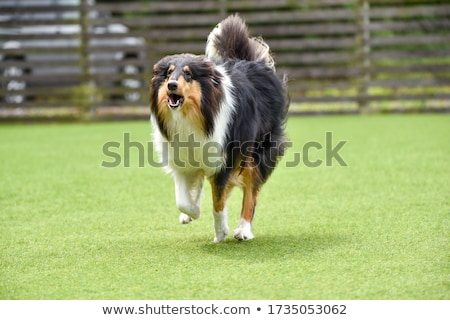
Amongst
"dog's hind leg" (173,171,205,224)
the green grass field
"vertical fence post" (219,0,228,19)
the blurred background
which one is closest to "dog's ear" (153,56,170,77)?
"dog's hind leg" (173,171,205,224)

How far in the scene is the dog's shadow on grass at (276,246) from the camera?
433 centimetres

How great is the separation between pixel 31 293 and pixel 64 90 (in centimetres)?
1063

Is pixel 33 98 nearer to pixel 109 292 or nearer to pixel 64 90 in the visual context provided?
pixel 64 90

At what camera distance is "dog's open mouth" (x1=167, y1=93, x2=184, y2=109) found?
4410 mm

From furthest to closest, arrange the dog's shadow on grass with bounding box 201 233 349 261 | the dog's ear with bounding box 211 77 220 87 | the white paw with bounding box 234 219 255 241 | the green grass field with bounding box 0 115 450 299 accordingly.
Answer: the white paw with bounding box 234 219 255 241 < the dog's ear with bounding box 211 77 220 87 < the dog's shadow on grass with bounding box 201 233 349 261 < the green grass field with bounding box 0 115 450 299

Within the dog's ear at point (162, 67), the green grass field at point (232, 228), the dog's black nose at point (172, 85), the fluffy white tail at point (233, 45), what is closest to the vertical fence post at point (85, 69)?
the green grass field at point (232, 228)

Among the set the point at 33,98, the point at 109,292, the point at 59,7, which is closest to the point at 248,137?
the point at 109,292

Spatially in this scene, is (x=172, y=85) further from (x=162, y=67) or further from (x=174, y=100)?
(x=162, y=67)

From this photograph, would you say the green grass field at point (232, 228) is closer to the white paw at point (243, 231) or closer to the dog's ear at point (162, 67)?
the white paw at point (243, 231)

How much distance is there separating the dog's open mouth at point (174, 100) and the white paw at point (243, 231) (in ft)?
3.10

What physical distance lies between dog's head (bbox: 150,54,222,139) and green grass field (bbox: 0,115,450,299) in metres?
0.80

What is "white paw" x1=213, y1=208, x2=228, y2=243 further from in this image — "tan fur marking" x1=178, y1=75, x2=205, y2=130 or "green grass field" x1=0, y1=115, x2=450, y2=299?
"tan fur marking" x1=178, y1=75, x2=205, y2=130

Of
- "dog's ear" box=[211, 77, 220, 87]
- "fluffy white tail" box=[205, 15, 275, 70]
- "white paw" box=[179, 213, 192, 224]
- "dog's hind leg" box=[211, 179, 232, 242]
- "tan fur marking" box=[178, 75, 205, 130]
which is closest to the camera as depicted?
"tan fur marking" box=[178, 75, 205, 130]

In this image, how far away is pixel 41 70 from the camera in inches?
603
